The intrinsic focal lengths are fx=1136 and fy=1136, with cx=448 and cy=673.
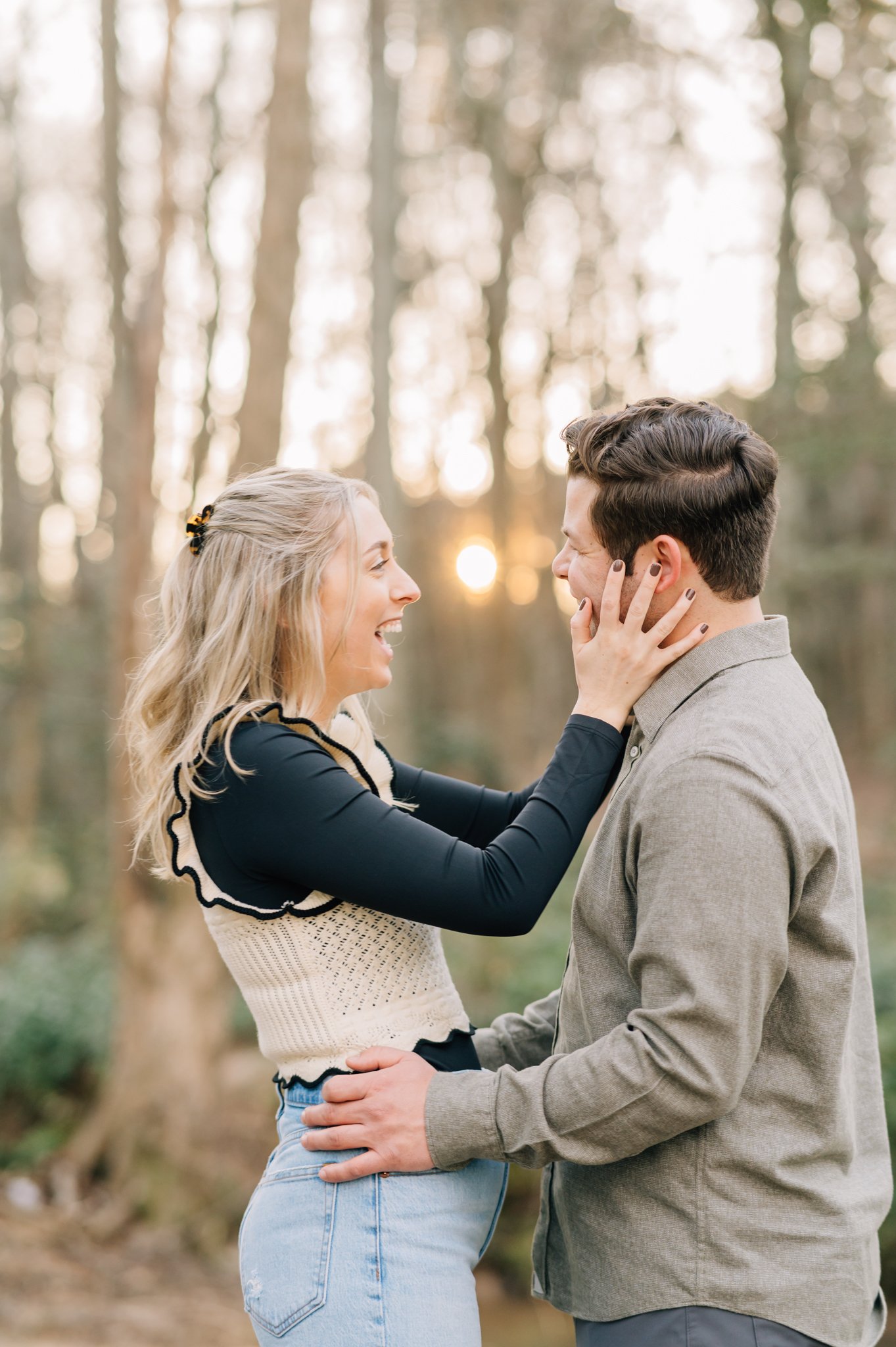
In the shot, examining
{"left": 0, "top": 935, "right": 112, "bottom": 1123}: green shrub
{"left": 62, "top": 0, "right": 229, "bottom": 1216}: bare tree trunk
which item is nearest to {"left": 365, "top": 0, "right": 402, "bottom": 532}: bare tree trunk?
{"left": 62, "top": 0, "right": 229, "bottom": 1216}: bare tree trunk

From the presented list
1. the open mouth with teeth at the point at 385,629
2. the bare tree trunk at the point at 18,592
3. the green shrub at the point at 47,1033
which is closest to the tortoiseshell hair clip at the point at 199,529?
the open mouth with teeth at the point at 385,629

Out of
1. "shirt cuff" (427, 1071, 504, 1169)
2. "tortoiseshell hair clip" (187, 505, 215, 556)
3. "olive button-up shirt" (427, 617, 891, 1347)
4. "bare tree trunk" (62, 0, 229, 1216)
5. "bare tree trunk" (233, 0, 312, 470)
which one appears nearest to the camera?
"olive button-up shirt" (427, 617, 891, 1347)

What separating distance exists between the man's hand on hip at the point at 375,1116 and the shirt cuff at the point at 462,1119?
2 centimetres

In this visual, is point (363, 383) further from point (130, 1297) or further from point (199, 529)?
point (199, 529)

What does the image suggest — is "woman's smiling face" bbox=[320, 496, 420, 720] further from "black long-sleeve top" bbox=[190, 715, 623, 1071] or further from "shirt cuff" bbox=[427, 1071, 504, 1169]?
"shirt cuff" bbox=[427, 1071, 504, 1169]

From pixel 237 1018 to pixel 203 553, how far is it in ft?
20.7

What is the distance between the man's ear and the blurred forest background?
6.72ft

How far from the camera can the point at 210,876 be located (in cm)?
193

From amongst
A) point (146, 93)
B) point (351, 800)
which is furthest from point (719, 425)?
point (146, 93)

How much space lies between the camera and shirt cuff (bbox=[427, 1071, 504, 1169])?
67.6 inches

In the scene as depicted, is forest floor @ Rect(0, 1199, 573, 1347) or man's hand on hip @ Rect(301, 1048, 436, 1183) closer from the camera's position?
man's hand on hip @ Rect(301, 1048, 436, 1183)

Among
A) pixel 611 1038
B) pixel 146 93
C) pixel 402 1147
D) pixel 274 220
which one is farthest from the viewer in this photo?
pixel 146 93

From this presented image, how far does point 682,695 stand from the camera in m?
1.82

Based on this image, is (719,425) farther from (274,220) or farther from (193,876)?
(274,220)
